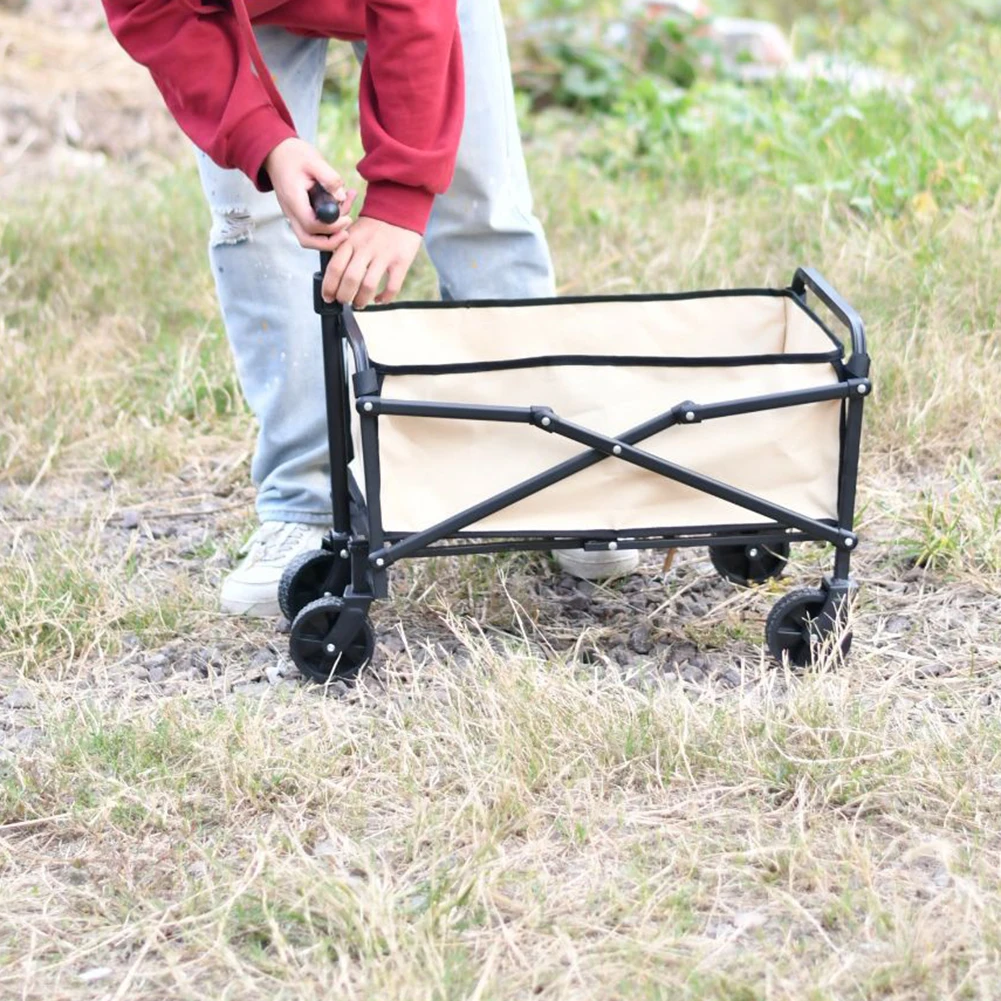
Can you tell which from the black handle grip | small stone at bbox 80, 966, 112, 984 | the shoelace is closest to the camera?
small stone at bbox 80, 966, 112, 984

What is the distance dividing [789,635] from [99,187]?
302 cm

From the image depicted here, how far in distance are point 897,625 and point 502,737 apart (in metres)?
0.78

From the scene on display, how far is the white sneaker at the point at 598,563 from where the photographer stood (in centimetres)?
248

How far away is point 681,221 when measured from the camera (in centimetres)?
385

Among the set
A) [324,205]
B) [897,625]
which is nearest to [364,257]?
[324,205]

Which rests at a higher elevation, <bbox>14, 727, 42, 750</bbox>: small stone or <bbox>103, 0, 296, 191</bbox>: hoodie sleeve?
<bbox>103, 0, 296, 191</bbox>: hoodie sleeve

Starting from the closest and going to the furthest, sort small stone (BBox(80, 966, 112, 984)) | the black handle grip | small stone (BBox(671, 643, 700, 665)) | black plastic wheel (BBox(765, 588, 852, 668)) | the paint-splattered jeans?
small stone (BBox(80, 966, 112, 984)) < the black handle grip < black plastic wheel (BBox(765, 588, 852, 668)) < small stone (BBox(671, 643, 700, 665)) < the paint-splattered jeans

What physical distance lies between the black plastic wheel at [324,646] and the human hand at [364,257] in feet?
1.45

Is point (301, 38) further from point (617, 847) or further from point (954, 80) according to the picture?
point (954, 80)

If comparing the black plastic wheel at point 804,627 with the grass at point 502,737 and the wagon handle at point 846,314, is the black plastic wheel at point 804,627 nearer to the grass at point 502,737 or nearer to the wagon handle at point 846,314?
the grass at point 502,737

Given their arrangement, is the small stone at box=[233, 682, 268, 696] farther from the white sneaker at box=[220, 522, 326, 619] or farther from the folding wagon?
the white sneaker at box=[220, 522, 326, 619]

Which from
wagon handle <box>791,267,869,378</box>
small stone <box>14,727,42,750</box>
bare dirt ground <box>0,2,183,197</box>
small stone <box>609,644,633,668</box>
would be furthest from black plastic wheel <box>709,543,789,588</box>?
bare dirt ground <box>0,2,183,197</box>

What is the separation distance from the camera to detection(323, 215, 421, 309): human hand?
2.08 metres

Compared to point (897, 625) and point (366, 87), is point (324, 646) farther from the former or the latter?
point (897, 625)
